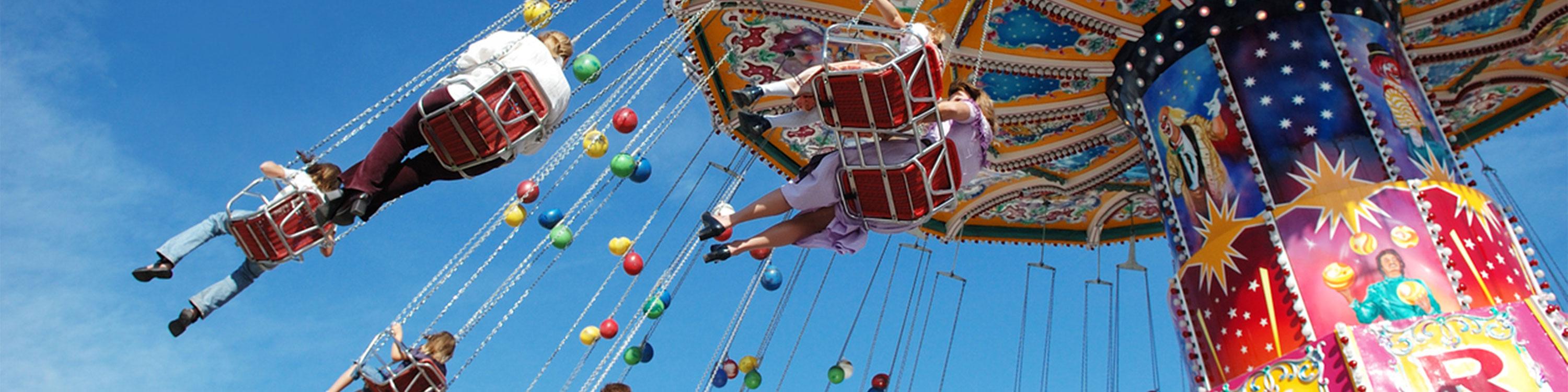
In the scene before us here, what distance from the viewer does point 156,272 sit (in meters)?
5.65

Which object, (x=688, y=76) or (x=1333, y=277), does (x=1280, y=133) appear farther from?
(x=688, y=76)

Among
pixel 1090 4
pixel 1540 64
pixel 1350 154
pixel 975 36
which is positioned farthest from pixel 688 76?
pixel 1540 64

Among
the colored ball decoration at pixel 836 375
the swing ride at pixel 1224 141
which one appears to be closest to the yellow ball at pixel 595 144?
the swing ride at pixel 1224 141

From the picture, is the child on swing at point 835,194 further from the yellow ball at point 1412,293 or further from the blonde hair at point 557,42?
the yellow ball at point 1412,293

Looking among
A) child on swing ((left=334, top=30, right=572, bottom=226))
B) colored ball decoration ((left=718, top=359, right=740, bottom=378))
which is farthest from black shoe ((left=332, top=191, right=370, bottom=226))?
colored ball decoration ((left=718, top=359, right=740, bottom=378))

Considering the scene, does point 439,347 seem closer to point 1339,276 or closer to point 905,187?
A: point 905,187

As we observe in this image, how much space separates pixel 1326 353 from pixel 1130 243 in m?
5.02

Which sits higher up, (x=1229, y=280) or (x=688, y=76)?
(x=688, y=76)

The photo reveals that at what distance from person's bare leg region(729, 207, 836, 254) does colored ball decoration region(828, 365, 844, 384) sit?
4.18 m

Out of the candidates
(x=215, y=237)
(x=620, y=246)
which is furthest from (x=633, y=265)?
(x=215, y=237)

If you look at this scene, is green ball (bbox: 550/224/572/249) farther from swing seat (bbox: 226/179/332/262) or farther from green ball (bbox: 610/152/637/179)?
swing seat (bbox: 226/179/332/262)

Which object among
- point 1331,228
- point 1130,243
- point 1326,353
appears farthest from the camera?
point 1130,243

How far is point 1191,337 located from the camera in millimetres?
7195

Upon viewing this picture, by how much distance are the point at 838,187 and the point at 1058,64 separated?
117 inches
